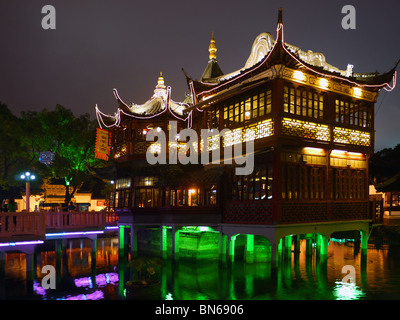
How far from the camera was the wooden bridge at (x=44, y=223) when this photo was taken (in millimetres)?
16109

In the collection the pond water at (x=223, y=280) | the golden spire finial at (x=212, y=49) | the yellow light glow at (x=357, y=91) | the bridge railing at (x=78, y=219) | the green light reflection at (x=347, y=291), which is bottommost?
the pond water at (x=223, y=280)

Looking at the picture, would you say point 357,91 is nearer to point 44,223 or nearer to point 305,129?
point 305,129

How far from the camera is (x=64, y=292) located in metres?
15.9

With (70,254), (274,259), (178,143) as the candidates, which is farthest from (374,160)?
(70,254)

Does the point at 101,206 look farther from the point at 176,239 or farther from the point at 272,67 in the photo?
the point at 272,67

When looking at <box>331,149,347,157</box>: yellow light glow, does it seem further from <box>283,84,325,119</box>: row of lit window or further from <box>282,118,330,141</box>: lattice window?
<box>283,84,325,119</box>: row of lit window

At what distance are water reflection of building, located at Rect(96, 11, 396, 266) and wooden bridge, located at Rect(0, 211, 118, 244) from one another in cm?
138

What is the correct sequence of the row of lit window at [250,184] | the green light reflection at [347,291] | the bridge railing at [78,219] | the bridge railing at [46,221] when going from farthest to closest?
the bridge railing at [78,219]
the row of lit window at [250,184]
the bridge railing at [46,221]
the green light reflection at [347,291]

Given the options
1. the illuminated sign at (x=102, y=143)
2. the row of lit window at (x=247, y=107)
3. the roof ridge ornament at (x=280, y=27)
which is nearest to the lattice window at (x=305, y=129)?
the row of lit window at (x=247, y=107)

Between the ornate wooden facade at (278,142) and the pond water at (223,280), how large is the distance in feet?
8.83

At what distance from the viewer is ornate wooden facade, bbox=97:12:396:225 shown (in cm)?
1659

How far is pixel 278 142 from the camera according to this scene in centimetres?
1606

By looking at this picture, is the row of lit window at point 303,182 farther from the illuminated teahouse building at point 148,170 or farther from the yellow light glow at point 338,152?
the illuminated teahouse building at point 148,170
